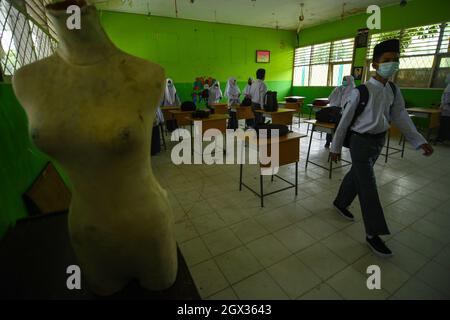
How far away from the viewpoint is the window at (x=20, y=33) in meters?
1.47

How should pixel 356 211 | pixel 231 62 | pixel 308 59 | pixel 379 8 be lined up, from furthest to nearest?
pixel 308 59
pixel 231 62
pixel 379 8
pixel 356 211

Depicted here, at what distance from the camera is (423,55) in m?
5.55

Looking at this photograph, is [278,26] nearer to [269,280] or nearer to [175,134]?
[175,134]

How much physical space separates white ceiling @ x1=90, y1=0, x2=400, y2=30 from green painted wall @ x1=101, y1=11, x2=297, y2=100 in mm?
275

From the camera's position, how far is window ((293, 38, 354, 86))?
7.48 metres

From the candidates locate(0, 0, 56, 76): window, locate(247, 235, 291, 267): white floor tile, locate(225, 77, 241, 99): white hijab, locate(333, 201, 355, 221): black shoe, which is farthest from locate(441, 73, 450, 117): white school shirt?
locate(0, 0, 56, 76): window

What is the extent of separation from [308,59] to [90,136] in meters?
9.78

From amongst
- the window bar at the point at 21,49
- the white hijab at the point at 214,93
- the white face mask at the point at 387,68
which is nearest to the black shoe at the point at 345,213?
the white face mask at the point at 387,68

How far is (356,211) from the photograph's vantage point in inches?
93.8

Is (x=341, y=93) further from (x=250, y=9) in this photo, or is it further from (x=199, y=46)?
(x=199, y=46)

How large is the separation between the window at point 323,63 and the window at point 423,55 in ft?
4.65

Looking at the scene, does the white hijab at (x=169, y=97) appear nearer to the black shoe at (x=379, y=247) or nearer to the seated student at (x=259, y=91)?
the seated student at (x=259, y=91)

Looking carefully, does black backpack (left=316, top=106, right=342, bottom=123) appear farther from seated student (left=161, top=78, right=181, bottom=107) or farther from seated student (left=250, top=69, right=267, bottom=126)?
seated student (left=161, top=78, right=181, bottom=107)
